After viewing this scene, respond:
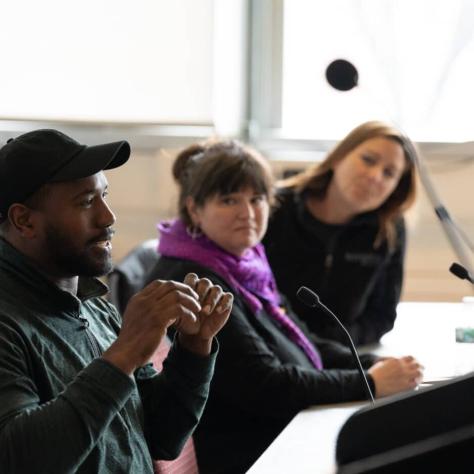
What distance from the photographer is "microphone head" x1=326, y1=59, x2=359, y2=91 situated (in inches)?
76.4

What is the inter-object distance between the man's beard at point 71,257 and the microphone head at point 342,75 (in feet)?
2.23

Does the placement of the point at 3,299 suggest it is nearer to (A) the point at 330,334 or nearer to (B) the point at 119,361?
(B) the point at 119,361

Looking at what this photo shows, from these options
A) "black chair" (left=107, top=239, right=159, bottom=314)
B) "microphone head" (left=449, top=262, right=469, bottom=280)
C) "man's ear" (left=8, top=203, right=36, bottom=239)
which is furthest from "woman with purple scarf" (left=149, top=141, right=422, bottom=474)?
"man's ear" (left=8, top=203, right=36, bottom=239)

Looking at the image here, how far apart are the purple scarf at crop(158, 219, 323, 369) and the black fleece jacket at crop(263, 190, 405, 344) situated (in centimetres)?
54

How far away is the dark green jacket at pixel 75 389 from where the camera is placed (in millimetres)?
1243

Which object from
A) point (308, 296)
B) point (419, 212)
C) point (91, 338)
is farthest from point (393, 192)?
point (91, 338)

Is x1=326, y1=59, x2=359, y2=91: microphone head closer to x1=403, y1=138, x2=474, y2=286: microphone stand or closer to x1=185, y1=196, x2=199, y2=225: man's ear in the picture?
x1=403, y1=138, x2=474, y2=286: microphone stand

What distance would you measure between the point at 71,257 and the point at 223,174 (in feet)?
2.87

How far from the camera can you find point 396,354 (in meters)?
2.54

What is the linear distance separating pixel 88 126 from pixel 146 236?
1.58 feet

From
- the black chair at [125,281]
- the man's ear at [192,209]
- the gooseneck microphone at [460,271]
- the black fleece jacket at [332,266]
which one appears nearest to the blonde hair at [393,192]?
Answer: the black fleece jacket at [332,266]

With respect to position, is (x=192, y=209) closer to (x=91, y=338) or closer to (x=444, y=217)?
(x=444, y=217)

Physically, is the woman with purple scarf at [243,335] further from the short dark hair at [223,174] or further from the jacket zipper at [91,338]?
the jacket zipper at [91,338]

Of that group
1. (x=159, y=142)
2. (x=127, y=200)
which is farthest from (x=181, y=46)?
(x=127, y=200)
